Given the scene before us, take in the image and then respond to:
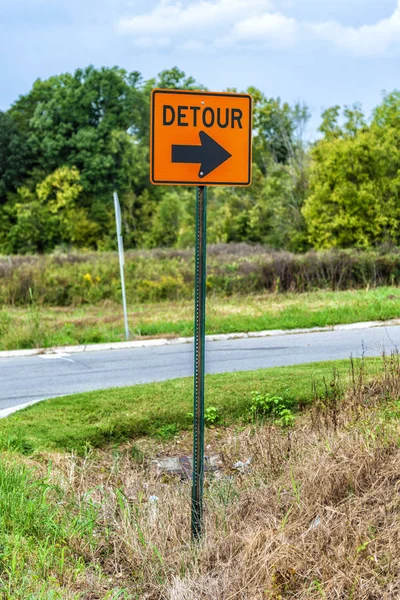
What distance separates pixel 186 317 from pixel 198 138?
12410mm

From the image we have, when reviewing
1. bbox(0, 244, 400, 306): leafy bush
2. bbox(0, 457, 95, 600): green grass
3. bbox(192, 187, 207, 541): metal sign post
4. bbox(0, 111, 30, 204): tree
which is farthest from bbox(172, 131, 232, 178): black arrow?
bbox(0, 111, 30, 204): tree

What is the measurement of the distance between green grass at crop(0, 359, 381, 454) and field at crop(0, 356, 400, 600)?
0.43ft

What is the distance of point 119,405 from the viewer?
315 inches

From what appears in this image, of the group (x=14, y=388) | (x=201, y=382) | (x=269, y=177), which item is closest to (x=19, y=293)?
(x=14, y=388)

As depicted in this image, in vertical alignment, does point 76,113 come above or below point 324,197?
above

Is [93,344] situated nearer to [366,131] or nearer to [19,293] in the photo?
[19,293]

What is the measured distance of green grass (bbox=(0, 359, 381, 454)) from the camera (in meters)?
6.94

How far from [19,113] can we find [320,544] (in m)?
62.7

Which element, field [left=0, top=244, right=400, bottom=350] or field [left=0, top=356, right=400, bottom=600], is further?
field [left=0, top=244, right=400, bottom=350]

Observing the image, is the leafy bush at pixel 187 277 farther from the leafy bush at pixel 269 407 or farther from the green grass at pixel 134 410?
the leafy bush at pixel 269 407

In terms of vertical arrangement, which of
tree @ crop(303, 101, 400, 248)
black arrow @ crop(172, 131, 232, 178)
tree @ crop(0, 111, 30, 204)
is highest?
tree @ crop(0, 111, 30, 204)

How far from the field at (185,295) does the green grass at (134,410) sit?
5.98m

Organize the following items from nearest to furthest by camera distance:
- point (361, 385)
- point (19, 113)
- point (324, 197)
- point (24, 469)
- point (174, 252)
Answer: point (24, 469) < point (361, 385) < point (174, 252) < point (324, 197) < point (19, 113)

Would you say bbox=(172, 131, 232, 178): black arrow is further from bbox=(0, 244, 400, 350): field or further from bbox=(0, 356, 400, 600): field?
bbox=(0, 244, 400, 350): field
